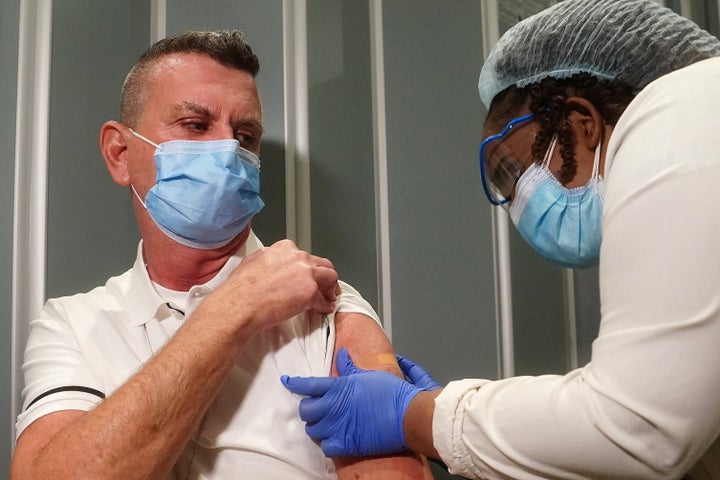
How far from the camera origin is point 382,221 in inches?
76.5

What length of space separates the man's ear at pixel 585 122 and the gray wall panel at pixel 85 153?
1.13 meters

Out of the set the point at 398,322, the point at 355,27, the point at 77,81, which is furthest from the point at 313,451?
the point at 355,27

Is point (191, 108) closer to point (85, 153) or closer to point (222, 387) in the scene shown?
point (85, 153)

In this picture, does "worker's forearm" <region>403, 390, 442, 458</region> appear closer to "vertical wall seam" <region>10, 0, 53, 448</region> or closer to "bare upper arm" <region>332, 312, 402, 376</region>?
"bare upper arm" <region>332, 312, 402, 376</region>

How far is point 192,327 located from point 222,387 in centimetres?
15

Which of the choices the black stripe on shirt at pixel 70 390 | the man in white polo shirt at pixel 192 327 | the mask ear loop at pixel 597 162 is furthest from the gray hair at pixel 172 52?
the mask ear loop at pixel 597 162

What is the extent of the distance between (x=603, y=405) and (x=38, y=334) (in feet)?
3.48

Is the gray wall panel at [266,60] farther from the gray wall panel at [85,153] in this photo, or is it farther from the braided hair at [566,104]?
the braided hair at [566,104]

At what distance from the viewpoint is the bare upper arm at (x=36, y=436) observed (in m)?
0.99

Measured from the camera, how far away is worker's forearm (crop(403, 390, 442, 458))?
98 centimetres

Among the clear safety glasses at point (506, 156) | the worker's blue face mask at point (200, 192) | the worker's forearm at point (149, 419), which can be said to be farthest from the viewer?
the worker's blue face mask at point (200, 192)

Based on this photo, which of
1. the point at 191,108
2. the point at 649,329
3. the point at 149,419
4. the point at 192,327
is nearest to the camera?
the point at 649,329

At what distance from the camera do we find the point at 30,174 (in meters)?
1.43

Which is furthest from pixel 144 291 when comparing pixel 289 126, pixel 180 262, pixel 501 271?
pixel 501 271
